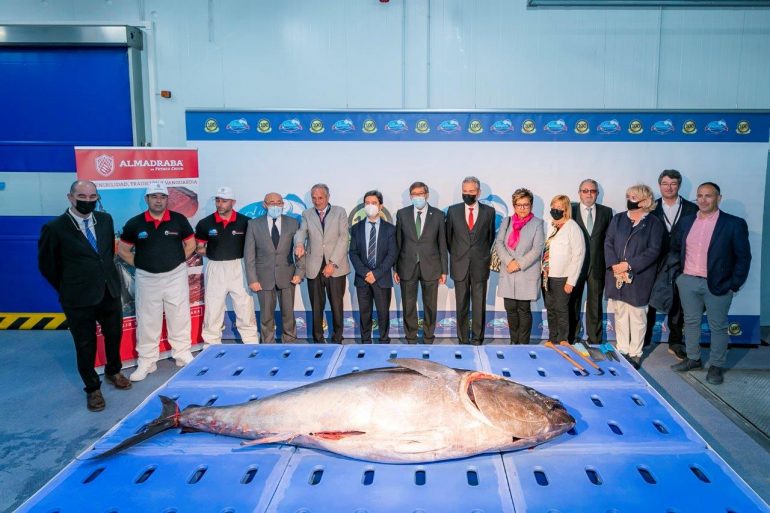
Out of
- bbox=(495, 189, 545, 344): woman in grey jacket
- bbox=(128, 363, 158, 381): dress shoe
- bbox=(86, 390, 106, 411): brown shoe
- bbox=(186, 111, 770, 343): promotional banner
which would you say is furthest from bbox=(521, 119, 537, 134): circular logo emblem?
bbox=(86, 390, 106, 411): brown shoe

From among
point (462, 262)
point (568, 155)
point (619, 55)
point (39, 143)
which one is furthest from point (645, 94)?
point (39, 143)

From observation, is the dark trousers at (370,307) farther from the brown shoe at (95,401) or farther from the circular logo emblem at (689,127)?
the circular logo emblem at (689,127)

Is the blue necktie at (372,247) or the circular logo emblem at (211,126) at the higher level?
the circular logo emblem at (211,126)

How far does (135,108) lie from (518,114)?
4.67 metres

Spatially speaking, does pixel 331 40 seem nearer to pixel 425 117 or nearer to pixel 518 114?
pixel 425 117

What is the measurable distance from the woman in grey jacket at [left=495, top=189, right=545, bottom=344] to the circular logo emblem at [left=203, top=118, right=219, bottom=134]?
3453 millimetres

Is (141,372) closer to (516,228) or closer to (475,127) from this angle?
(516,228)

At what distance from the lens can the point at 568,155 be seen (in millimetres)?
6527

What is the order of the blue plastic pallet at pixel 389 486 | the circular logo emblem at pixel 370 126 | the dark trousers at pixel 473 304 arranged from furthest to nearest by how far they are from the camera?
A: the circular logo emblem at pixel 370 126 < the dark trousers at pixel 473 304 < the blue plastic pallet at pixel 389 486

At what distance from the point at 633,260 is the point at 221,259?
4193 millimetres

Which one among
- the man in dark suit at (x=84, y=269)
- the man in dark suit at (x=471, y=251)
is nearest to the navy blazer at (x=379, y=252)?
the man in dark suit at (x=471, y=251)

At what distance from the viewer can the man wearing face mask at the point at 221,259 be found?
233 inches

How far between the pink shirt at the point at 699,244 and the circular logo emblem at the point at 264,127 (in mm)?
4595

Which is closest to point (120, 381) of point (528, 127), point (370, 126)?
point (370, 126)
